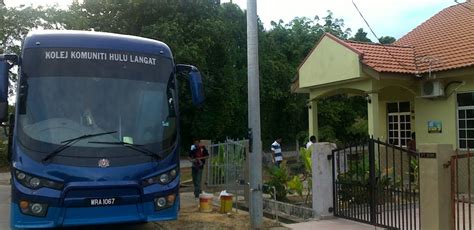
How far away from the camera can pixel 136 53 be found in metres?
8.22

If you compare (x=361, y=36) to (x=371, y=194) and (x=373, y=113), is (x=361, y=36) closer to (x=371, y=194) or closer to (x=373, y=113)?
(x=373, y=113)

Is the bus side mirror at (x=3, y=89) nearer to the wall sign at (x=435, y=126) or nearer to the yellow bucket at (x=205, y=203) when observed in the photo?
the yellow bucket at (x=205, y=203)

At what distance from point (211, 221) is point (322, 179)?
232 cm

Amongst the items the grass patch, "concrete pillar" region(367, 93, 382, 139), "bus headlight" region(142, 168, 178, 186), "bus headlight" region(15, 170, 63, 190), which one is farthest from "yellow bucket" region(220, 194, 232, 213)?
the grass patch

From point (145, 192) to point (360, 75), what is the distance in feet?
31.4

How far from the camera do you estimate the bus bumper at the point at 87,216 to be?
7.18 metres

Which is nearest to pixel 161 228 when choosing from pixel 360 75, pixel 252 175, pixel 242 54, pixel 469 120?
pixel 252 175

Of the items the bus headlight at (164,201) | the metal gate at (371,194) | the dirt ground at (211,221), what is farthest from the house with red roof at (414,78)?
the bus headlight at (164,201)

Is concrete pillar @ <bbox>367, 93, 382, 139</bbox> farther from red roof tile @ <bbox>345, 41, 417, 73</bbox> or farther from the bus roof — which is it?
the bus roof

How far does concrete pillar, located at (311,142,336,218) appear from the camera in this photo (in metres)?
10.0

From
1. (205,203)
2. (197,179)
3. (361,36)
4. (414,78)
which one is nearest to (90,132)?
Result: (205,203)

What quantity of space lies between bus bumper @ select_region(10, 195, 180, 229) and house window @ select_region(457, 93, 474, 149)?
33.6ft

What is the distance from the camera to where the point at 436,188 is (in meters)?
6.82

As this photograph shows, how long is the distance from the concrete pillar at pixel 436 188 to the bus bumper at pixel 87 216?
12.4 feet
